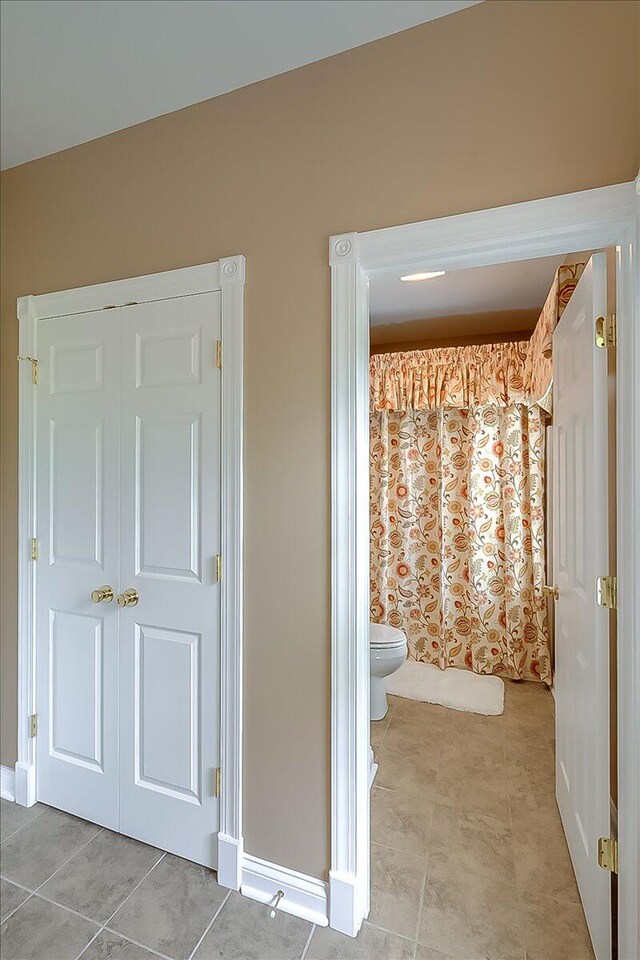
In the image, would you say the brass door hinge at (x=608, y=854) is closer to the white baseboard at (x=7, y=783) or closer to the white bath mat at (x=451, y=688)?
the white bath mat at (x=451, y=688)

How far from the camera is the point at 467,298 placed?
2.98 meters

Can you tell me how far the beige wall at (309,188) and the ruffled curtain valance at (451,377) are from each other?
2.24 meters

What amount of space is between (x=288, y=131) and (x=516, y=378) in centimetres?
238

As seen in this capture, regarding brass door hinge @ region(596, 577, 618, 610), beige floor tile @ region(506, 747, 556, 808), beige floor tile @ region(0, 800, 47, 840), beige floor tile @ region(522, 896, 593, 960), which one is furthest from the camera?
beige floor tile @ region(506, 747, 556, 808)

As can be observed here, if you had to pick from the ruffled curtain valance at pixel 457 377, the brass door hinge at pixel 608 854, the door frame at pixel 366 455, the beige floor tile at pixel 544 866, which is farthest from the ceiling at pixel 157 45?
the beige floor tile at pixel 544 866

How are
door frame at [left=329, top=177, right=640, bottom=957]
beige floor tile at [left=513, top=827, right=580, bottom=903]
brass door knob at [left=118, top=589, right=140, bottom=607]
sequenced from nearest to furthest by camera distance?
door frame at [left=329, top=177, right=640, bottom=957]
beige floor tile at [left=513, top=827, right=580, bottom=903]
brass door knob at [left=118, top=589, right=140, bottom=607]

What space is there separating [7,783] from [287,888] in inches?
53.7

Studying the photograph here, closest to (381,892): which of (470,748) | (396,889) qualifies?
(396,889)

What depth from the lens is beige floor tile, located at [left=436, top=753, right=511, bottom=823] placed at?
2.06 m

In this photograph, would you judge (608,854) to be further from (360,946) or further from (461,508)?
(461,508)

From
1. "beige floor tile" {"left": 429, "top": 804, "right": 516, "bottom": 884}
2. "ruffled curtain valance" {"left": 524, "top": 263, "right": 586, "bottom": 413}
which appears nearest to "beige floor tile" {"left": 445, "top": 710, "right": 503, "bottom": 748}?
"beige floor tile" {"left": 429, "top": 804, "right": 516, "bottom": 884}

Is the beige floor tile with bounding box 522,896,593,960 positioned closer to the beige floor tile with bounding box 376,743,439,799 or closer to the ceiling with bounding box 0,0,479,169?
the beige floor tile with bounding box 376,743,439,799

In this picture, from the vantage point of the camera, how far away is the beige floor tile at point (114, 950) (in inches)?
54.5

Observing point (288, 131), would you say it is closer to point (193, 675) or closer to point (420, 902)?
point (193, 675)
